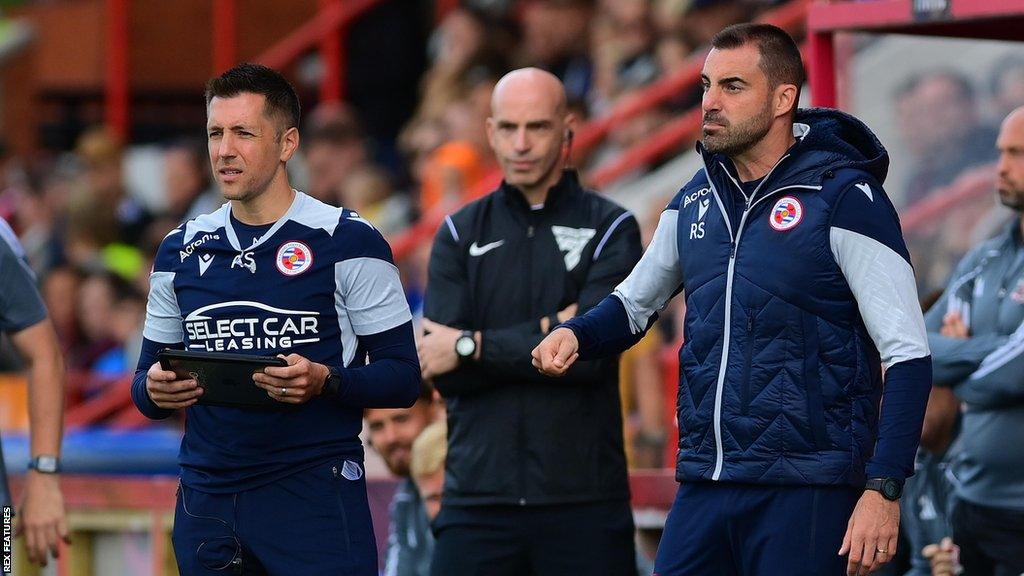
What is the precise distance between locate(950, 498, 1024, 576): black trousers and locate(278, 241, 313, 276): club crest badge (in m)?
2.45

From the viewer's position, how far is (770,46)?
4910mm

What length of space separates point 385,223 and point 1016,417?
6.30m

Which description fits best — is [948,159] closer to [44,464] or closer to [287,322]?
[287,322]

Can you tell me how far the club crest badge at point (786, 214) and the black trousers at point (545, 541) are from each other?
138 centimetres

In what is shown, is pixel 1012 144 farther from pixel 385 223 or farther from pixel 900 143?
pixel 385 223

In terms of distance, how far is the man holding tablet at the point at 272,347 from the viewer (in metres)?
4.89

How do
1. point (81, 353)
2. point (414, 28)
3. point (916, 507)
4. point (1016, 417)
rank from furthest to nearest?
point (414, 28), point (81, 353), point (916, 507), point (1016, 417)

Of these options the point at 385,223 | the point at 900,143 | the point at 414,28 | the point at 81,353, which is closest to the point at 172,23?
the point at 414,28

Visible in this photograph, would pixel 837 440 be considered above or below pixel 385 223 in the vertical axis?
below

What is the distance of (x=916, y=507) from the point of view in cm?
651

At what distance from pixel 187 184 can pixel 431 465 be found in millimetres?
6954

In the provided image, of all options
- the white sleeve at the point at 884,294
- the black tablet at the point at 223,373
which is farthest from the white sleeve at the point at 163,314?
the white sleeve at the point at 884,294

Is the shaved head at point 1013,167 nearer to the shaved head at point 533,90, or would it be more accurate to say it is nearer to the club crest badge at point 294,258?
the shaved head at point 533,90

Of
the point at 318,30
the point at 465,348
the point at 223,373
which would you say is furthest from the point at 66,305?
the point at 223,373
